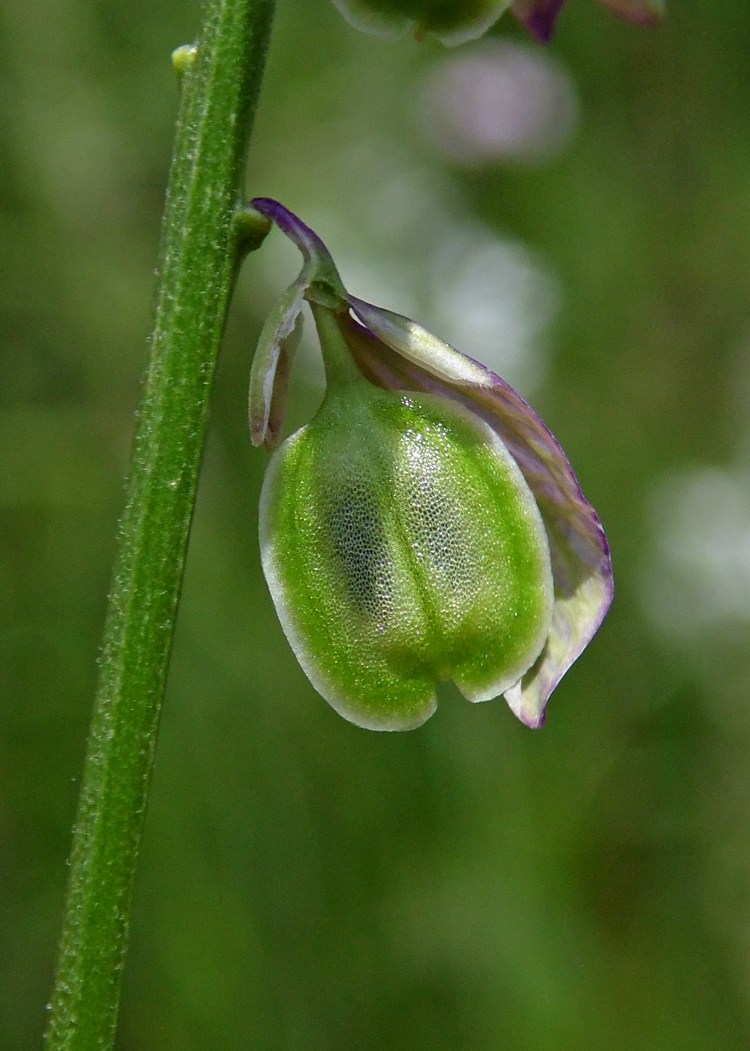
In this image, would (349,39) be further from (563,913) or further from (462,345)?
(563,913)

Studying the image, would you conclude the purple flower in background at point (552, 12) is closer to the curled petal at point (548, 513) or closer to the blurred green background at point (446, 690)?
the curled petal at point (548, 513)

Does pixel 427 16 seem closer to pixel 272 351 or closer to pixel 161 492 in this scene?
pixel 272 351

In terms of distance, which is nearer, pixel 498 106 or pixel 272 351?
pixel 272 351

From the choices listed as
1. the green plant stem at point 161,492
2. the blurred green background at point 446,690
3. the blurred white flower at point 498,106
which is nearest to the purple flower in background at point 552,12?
the green plant stem at point 161,492

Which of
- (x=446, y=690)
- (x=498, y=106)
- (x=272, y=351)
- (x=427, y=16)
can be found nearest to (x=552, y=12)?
(x=427, y=16)

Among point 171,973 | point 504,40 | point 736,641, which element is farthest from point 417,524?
point 504,40

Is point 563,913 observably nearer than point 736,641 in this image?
Yes
